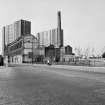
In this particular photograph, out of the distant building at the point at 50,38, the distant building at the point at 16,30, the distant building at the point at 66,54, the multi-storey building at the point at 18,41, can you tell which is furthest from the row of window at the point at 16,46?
the distant building at the point at 66,54

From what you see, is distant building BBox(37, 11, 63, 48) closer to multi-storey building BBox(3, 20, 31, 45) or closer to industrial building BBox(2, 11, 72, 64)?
industrial building BBox(2, 11, 72, 64)

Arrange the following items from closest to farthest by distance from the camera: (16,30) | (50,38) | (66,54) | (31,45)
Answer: (31,45)
(50,38)
(66,54)
(16,30)

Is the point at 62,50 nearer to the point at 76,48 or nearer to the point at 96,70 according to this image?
the point at 76,48

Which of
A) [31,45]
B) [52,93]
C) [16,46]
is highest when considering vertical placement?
[16,46]

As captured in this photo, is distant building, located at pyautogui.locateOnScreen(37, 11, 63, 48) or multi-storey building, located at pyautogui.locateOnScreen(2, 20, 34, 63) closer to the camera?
multi-storey building, located at pyautogui.locateOnScreen(2, 20, 34, 63)

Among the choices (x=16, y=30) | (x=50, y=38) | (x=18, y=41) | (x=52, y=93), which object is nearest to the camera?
(x=52, y=93)

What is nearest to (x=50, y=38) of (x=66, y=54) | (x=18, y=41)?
(x=66, y=54)

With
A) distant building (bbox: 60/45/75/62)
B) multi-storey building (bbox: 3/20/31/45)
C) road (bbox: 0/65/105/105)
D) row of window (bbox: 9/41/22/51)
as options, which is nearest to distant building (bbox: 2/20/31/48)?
multi-storey building (bbox: 3/20/31/45)

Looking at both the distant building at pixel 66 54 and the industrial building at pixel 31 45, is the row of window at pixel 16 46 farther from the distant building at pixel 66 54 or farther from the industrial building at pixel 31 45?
the distant building at pixel 66 54

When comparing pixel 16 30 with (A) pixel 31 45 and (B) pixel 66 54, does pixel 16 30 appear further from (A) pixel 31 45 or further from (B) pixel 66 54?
(B) pixel 66 54

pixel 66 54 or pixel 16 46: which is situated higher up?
pixel 16 46

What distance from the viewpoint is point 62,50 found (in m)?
120

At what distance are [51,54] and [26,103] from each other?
104m

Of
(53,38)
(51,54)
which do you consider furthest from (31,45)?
(53,38)
